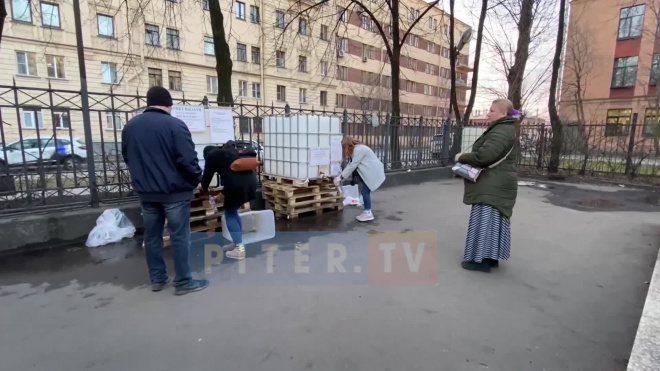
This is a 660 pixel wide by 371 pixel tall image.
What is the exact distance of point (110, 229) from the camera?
4734mm

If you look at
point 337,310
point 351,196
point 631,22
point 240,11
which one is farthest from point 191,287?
point 631,22

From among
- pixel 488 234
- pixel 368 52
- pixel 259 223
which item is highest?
pixel 368 52

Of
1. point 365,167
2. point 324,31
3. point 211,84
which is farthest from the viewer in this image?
point 211,84

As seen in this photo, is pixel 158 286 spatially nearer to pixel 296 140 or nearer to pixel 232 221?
pixel 232 221

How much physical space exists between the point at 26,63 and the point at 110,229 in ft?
74.2

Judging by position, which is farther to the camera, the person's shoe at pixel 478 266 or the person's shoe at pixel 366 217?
the person's shoe at pixel 366 217

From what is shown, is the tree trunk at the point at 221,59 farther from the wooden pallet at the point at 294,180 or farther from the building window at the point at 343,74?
the building window at the point at 343,74

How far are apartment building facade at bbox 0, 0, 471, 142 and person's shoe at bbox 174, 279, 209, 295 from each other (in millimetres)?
4303

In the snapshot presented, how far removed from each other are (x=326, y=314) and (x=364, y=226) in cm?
286

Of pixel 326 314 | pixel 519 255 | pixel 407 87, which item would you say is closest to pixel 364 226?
pixel 519 255

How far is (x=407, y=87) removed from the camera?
1778 inches

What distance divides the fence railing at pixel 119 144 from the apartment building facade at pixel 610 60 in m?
15.4

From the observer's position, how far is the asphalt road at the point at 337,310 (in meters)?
2.38

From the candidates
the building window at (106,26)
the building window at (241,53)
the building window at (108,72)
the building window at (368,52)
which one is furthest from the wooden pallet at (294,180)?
the building window at (368,52)
